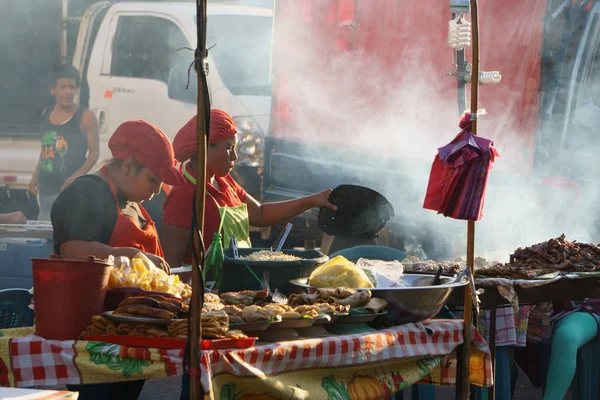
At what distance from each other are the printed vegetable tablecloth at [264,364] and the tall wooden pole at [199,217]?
1.3 inches

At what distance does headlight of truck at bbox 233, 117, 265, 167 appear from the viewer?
645 cm

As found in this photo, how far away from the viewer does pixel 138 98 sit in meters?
6.63

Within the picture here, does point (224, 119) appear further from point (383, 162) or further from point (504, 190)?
point (504, 190)

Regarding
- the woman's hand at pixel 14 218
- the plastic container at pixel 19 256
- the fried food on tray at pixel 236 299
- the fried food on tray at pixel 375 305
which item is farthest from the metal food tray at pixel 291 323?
the woman's hand at pixel 14 218

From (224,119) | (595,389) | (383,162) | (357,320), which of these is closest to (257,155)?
(383,162)

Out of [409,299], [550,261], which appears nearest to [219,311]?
[409,299]

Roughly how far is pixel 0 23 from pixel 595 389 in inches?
225

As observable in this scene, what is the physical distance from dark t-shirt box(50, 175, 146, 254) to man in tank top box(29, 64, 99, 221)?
357 centimetres

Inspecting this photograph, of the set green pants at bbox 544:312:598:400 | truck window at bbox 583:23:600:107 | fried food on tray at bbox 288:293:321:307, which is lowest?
green pants at bbox 544:312:598:400

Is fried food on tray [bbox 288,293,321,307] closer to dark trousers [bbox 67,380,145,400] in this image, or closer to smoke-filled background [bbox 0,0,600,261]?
dark trousers [bbox 67,380,145,400]

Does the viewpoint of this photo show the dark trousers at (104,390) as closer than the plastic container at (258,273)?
Yes

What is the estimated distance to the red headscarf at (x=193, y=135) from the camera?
12.2 feet

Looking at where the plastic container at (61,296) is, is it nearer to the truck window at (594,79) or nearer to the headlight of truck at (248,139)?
the headlight of truck at (248,139)

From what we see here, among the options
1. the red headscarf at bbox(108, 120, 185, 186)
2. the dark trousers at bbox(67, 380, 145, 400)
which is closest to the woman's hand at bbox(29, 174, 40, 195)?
the red headscarf at bbox(108, 120, 185, 186)
